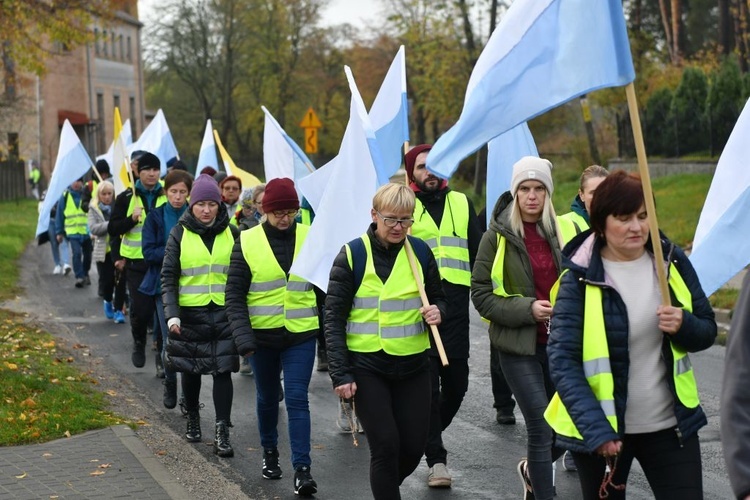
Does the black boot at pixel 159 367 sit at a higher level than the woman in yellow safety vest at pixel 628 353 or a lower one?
lower

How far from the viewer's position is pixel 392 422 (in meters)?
6.25

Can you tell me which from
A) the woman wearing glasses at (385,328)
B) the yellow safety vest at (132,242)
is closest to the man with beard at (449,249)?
the woman wearing glasses at (385,328)

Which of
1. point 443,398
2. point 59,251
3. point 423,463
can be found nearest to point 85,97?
point 59,251

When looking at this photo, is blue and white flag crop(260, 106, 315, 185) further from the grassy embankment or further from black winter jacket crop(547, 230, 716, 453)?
black winter jacket crop(547, 230, 716, 453)

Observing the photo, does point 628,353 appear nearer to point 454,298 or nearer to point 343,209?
point 343,209

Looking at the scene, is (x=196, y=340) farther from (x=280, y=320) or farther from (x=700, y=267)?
(x=700, y=267)

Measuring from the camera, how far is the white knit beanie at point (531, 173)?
6.68 m

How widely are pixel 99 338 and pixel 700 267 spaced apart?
9808mm

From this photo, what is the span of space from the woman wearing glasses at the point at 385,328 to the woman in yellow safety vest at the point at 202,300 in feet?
7.79

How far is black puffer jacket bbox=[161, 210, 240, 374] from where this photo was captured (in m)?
8.66

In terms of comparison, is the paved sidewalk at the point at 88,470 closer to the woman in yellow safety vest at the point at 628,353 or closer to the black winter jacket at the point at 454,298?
the black winter jacket at the point at 454,298

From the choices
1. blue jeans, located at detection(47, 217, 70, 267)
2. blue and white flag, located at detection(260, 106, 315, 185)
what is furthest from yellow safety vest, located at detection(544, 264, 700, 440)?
blue jeans, located at detection(47, 217, 70, 267)

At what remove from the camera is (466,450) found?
8.65m

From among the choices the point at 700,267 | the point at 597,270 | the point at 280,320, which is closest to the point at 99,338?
the point at 280,320
